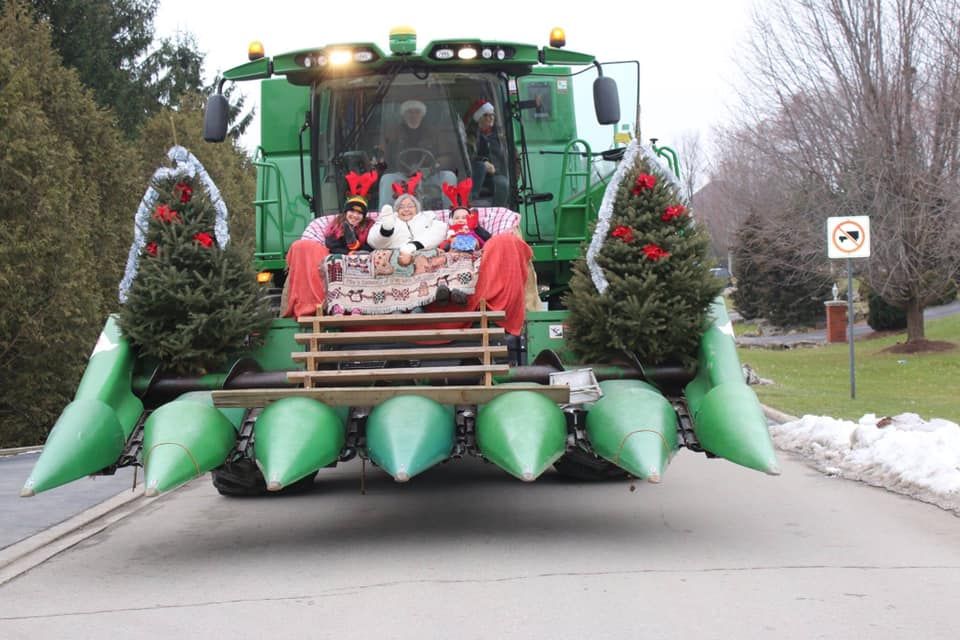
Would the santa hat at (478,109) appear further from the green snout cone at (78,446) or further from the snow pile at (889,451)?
the snow pile at (889,451)

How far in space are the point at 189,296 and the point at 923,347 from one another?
28450 mm

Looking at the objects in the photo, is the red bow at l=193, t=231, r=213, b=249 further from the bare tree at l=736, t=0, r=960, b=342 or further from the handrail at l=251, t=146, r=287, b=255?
the bare tree at l=736, t=0, r=960, b=342

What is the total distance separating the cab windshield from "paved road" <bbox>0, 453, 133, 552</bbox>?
367 centimetres

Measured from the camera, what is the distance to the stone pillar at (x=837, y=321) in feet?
145

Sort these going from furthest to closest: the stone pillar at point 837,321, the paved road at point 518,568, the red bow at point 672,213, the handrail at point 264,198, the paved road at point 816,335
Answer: the paved road at point 816,335, the stone pillar at point 837,321, the handrail at point 264,198, the red bow at point 672,213, the paved road at point 518,568

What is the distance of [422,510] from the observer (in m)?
11.1

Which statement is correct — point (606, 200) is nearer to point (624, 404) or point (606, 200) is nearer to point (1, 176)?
point (624, 404)

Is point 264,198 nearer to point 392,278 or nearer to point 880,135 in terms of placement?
point 392,278

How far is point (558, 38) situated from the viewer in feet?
37.3

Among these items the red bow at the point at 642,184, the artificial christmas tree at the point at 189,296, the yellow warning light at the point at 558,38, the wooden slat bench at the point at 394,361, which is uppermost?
the yellow warning light at the point at 558,38

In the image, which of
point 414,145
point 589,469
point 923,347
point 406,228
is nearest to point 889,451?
point 589,469

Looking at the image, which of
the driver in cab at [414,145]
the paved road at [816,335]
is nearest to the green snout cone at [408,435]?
the driver in cab at [414,145]

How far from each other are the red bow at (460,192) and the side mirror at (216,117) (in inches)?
80.2

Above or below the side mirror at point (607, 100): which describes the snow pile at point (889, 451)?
below
